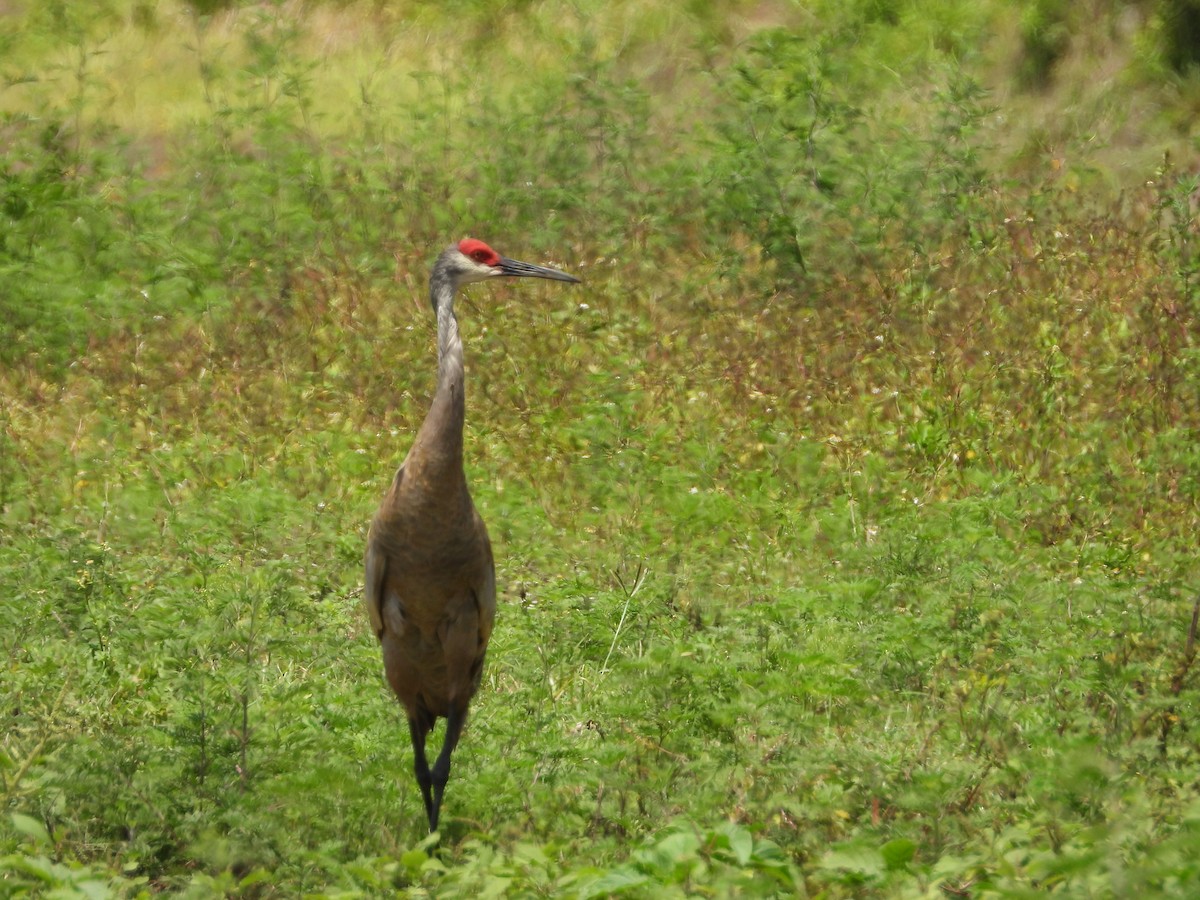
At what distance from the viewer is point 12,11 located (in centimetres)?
1611

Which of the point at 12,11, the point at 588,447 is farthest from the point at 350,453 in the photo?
the point at 12,11

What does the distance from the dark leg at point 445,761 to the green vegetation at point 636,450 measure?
6cm

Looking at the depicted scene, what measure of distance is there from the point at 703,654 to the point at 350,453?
3.20m

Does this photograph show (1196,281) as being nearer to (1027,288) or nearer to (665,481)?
(1027,288)

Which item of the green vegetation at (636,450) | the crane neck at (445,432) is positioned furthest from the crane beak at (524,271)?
the green vegetation at (636,450)

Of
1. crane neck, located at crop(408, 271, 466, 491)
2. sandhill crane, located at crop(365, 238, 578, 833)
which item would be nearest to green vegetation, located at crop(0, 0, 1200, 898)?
sandhill crane, located at crop(365, 238, 578, 833)

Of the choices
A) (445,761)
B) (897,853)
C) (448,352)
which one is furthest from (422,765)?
(897,853)

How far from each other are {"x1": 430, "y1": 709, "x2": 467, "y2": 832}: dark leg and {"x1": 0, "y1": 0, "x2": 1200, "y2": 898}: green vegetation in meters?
0.06

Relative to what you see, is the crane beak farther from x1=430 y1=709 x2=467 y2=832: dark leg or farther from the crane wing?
x1=430 y1=709 x2=467 y2=832: dark leg

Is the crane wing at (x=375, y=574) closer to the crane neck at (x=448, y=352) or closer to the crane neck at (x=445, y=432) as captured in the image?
the crane neck at (x=445, y=432)

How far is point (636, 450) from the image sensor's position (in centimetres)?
806

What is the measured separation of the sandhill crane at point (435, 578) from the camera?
5.18m

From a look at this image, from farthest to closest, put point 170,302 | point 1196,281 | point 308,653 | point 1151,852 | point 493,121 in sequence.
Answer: point 493,121, point 170,302, point 1196,281, point 308,653, point 1151,852

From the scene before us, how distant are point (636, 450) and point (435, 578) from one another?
114 inches
